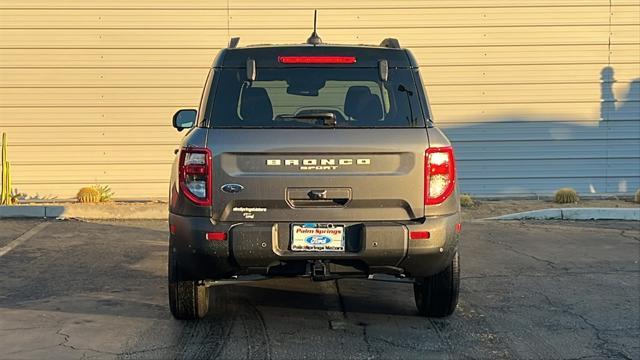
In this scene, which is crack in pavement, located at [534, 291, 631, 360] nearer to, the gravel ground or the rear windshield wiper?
the rear windshield wiper

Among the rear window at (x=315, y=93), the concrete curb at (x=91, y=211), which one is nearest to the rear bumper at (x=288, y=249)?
the rear window at (x=315, y=93)

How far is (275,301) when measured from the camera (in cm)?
599

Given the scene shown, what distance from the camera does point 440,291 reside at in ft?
17.3

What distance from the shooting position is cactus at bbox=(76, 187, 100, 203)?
12087 millimetres

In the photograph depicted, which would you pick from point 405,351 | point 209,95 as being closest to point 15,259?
point 209,95

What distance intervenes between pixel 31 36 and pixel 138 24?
5.95 ft

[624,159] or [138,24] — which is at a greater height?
[138,24]

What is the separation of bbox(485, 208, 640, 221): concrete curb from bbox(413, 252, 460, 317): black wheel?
236 inches

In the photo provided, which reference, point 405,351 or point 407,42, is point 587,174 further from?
point 405,351

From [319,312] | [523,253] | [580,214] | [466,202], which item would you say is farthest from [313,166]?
[466,202]

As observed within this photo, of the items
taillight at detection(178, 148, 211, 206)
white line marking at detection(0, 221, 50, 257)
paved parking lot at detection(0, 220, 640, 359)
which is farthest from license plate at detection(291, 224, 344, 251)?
white line marking at detection(0, 221, 50, 257)

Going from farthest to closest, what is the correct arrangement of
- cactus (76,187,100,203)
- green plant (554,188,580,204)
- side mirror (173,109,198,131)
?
green plant (554,188,580,204)
cactus (76,187,100,203)
side mirror (173,109,198,131)

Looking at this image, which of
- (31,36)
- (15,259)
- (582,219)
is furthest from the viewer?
(31,36)

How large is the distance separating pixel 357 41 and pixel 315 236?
8631 millimetres
